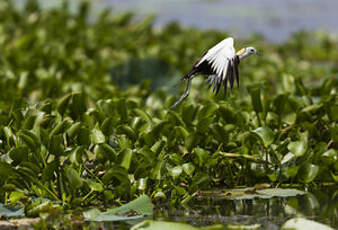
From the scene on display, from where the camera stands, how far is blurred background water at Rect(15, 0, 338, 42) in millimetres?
8544

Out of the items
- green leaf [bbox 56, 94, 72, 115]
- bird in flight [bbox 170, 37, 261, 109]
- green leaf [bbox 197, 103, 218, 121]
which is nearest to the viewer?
bird in flight [bbox 170, 37, 261, 109]

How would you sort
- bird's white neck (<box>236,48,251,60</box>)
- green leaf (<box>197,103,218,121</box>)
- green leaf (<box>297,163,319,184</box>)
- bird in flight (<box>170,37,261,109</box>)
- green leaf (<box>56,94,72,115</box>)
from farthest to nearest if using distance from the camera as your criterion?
green leaf (<box>56,94,72,115</box>)
green leaf (<box>197,103,218,121</box>)
green leaf (<box>297,163,319,184</box>)
bird's white neck (<box>236,48,251,60</box>)
bird in flight (<box>170,37,261,109</box>)

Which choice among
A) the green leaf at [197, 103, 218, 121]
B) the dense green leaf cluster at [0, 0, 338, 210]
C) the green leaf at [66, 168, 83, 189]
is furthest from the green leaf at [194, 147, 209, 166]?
the green leaf at [66, 168, 83, 189]

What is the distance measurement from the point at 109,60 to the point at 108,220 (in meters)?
2.82

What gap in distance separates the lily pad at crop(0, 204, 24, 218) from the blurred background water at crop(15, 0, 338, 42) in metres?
5.99

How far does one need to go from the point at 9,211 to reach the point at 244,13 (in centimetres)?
771

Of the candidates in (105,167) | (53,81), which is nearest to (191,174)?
(105,167)

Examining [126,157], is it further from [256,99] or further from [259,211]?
[256,99]

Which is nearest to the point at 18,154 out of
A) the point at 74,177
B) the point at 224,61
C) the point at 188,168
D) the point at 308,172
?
the point at 74,177

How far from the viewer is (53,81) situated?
3.68m

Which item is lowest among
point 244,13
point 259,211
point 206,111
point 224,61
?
point 259,211

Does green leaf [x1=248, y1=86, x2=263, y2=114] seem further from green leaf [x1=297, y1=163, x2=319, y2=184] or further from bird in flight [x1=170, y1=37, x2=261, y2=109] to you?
bird in flight [x1=170, y1=37, x2=261, y2=109]

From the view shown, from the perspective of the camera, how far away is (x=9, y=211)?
205cm

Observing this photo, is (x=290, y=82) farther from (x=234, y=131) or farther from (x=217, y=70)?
(x=217, y=70)
